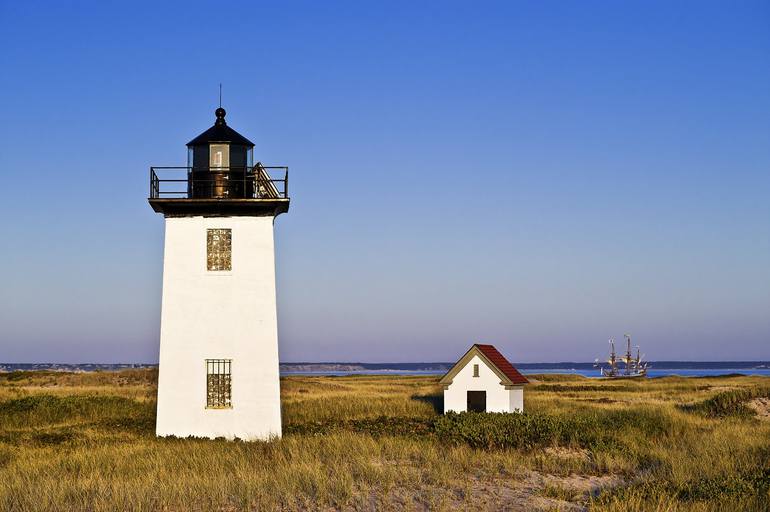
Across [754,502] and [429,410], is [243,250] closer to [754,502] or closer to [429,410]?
[429,410]

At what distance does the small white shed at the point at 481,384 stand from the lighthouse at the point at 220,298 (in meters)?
9.45

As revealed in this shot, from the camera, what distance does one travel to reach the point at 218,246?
2450 cm

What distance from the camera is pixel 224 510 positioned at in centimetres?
1377

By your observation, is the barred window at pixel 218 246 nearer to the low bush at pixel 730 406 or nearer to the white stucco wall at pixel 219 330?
the white stucco wall at pixel 219 330

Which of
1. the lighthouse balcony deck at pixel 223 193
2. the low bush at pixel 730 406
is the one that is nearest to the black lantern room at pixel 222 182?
the lighthouse balcony deck at pixel 223 193

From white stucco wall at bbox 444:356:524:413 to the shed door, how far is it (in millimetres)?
128

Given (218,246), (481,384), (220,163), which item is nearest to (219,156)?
(220,163)

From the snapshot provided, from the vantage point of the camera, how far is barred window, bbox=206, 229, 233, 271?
24.5 metres

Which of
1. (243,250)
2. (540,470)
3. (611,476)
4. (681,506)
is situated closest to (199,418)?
(243,250)

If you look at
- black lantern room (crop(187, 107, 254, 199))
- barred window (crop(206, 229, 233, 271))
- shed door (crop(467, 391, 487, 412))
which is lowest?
shed door (crop(467, 391, 487, 412))

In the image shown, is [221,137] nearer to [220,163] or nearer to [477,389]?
[220,163]

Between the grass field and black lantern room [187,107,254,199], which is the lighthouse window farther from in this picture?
the grass field

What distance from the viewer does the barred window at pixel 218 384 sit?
23969 millimetres

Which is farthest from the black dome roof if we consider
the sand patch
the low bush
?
the low bush
